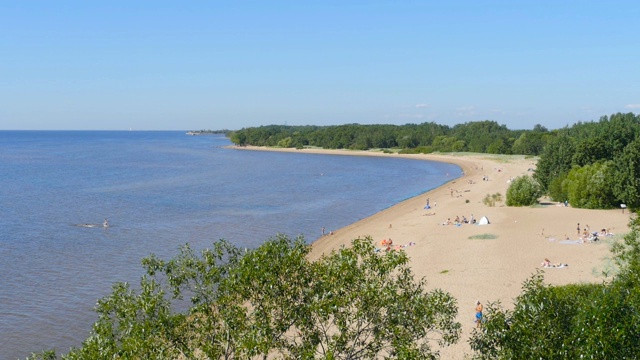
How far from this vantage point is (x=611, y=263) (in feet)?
112

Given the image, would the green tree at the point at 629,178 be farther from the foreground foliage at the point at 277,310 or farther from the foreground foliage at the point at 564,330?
the foreground foliage at the point at 277,310

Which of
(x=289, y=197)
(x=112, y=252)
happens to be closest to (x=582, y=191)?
(x=289, y=197)

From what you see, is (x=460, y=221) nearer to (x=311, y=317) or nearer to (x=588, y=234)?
(x=588, y=234)

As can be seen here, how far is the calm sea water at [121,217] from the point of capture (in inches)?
1220

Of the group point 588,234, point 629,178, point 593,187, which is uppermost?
point 629,178

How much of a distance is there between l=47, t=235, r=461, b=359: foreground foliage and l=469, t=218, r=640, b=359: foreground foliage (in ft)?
4.97

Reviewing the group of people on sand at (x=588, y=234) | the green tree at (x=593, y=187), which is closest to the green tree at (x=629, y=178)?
the green tree at (x=593, y=187)

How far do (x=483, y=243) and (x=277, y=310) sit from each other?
3401 centimetres

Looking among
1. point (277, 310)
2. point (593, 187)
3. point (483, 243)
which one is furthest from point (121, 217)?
point (277, 310)

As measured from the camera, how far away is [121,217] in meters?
60.3

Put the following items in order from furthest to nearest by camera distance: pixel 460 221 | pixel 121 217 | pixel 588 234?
pixel 121 217
pixel 460 221
pixel 588 234

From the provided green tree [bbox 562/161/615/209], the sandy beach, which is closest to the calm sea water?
the sandy beach

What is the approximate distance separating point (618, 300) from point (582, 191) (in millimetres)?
48232

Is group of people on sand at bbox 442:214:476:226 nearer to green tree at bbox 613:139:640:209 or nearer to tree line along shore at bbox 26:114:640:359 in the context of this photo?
green tree at bbox 613:139:640:209
